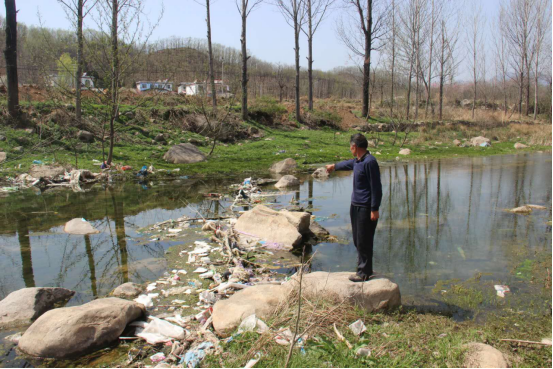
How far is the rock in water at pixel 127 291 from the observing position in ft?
15.6

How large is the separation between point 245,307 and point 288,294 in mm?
430

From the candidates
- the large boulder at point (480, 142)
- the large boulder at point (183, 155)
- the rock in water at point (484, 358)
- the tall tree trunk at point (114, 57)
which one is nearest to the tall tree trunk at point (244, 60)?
the large boulder at point (183, 155)

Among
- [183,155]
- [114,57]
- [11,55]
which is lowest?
[183,155]

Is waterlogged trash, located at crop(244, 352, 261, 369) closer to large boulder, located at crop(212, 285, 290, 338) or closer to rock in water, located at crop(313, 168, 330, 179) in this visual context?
large boulder, located at crop(212, 285, 290, 338)

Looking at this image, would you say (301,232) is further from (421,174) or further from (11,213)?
(421,174)

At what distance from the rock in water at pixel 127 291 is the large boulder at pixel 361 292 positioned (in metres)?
1.91

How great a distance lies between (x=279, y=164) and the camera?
47.5ft

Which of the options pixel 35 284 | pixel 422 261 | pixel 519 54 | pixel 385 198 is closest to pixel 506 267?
pixel 422 261

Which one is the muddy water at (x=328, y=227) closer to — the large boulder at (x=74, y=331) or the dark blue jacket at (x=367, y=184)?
the large boulder at (x=74, y=331)

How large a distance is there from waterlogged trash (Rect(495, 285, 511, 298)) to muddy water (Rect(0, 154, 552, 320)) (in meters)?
0.35

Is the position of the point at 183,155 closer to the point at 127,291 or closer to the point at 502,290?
the point at 127,291

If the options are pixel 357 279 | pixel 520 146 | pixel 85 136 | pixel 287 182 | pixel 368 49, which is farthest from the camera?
pixel 368 49

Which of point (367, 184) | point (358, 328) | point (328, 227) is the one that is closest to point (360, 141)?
point (367, 184)

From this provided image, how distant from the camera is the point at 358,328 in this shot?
3617mm
